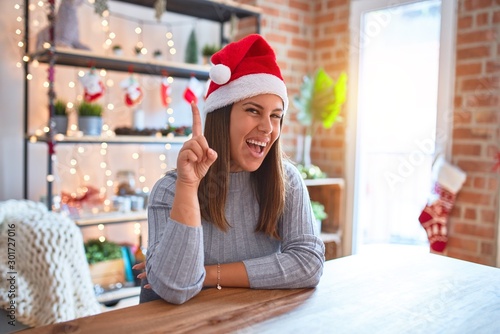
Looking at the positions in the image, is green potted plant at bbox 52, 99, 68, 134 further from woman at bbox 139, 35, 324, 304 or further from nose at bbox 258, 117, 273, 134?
nose at bbox 258, 117, 273, 134

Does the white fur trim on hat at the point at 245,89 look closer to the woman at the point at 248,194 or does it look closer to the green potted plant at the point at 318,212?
the woman at the point at 248,194

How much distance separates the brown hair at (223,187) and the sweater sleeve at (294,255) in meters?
0.04

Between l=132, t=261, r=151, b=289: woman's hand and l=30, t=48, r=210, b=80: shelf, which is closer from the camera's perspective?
l=132, t=261, r=151, b=289: woman's hand

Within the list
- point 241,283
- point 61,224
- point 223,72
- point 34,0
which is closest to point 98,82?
point 34,0

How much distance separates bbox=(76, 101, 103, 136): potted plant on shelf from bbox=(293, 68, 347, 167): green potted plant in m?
1.26

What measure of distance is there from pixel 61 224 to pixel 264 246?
991 millimetres

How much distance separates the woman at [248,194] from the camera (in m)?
1.13

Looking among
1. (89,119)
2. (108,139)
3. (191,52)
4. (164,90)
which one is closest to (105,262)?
(108,139)

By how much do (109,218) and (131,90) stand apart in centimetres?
72

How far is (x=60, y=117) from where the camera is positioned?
2.35 metres

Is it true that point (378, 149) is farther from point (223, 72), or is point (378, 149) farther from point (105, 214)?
point (223, 72)

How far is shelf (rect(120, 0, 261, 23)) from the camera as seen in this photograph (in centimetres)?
280

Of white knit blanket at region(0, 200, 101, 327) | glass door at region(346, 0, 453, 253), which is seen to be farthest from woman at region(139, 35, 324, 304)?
glass door at region(346, 0, 453, 253)

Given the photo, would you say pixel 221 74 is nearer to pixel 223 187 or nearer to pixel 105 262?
pixel 223 187
